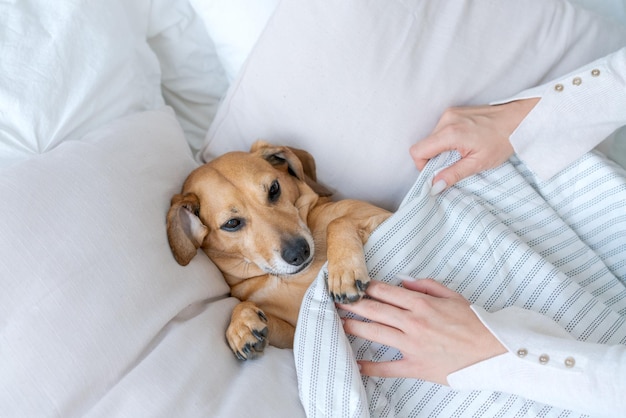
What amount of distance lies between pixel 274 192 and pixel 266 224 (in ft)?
0.40

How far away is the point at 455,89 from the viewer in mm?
1734

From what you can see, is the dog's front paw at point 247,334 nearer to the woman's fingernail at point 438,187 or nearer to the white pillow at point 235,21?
the woman's fingernail at point 438,187

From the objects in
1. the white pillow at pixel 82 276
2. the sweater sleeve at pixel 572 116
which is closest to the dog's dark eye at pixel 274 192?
the white pillow at pixel 82 276

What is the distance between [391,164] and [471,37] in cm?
44

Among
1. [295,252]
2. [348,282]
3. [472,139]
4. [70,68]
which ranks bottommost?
[295,252]

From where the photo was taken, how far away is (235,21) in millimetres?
1874

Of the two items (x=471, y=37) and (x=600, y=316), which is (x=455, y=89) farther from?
(x=600, y=316)

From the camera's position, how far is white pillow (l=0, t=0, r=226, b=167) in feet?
5.10

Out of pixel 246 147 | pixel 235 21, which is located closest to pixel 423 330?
pixel 246 147

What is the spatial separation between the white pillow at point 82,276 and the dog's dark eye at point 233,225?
0.16 meters

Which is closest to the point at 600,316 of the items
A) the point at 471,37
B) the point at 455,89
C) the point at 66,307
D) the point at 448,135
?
the point at 448,135

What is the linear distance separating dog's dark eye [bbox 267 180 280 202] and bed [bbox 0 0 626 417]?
16cm

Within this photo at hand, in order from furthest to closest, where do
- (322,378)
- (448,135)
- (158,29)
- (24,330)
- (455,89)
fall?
(158,29), (455,89), (448,135), (322,378), (24,330)

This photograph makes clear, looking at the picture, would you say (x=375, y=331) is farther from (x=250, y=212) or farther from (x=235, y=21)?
(x=235, y=21)
